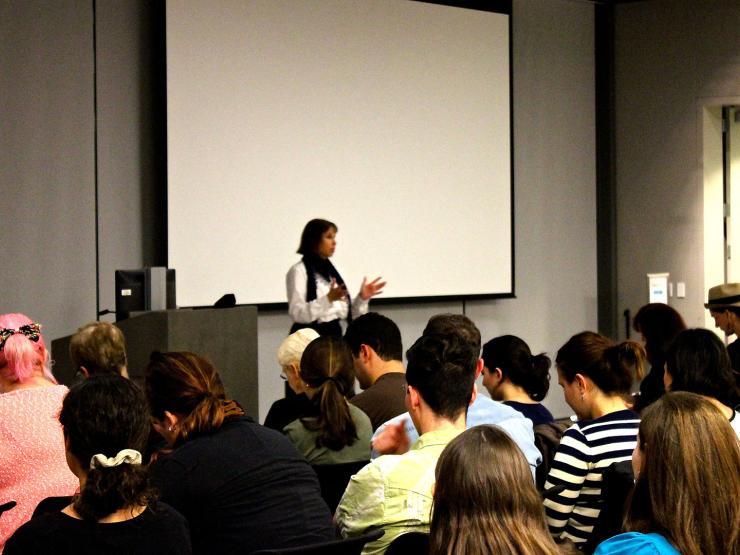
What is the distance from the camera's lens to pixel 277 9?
7332 millimetres

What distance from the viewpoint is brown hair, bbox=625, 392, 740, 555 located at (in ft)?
5.75

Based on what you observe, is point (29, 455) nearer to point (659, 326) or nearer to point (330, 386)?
point (330, 386)

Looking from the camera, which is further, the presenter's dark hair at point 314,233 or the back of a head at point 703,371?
the presenter's dark hair at point 314,233

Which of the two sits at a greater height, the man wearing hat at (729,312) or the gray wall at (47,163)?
the gray wall at (47,163)

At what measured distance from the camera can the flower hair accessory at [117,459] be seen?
1.94 m

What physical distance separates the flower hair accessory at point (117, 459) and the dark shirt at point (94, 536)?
10 cm

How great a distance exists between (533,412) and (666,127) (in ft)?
19.2

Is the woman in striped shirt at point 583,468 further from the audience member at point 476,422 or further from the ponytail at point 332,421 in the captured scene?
the ponytail at point 332,421

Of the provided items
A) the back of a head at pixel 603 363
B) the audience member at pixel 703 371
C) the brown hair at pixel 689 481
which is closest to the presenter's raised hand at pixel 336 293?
the back of a head at pixel 603 363

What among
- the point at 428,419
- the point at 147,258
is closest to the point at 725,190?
the point at 147,258

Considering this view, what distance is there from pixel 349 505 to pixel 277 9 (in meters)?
5.56

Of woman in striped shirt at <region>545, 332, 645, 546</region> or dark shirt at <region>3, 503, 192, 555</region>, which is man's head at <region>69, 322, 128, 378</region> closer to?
woman in striped shirt at <region>545, 332, 645, 546</region>

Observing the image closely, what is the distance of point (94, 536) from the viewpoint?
1.90 m

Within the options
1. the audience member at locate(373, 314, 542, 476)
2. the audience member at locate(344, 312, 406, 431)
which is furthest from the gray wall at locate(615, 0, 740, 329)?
the audience member at locate(373, 314, 542, 476)
